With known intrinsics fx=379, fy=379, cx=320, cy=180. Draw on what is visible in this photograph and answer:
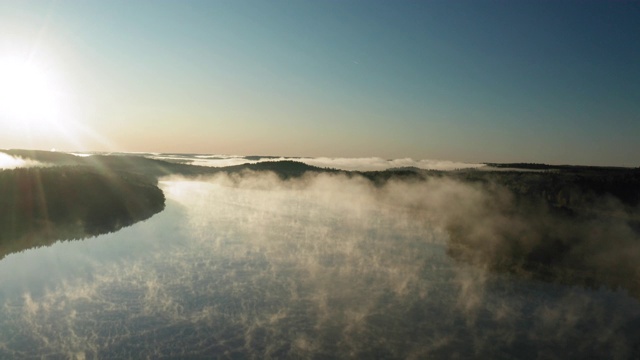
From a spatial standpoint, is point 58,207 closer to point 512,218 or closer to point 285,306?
point 285,306

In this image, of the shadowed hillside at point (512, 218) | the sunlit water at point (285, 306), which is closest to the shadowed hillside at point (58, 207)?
the shadowed hillside at point (512, 218)

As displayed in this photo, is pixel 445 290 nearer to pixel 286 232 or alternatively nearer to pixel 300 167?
pixel 286 232

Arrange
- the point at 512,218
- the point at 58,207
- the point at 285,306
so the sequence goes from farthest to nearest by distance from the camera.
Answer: the point at 512,218 < the point at 58,207 < the point at 285,306

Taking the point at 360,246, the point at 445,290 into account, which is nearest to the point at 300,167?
the point at 360,246

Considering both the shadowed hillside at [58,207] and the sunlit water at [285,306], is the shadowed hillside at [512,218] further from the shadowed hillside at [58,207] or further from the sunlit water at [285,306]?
the sunlit water at [285,306]

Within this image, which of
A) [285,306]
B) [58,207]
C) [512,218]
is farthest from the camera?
[512,218]

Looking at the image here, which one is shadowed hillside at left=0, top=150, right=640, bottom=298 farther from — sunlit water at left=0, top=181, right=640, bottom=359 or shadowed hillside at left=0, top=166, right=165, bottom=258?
sunlit water at left=0, top=181, right=640, bottom=359

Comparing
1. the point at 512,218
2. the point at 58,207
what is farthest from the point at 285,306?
the point at 512,218

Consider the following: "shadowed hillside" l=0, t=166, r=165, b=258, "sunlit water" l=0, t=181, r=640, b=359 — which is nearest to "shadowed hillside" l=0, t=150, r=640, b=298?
"shadowed hillside" l=0, t=166, r=165, b=258
